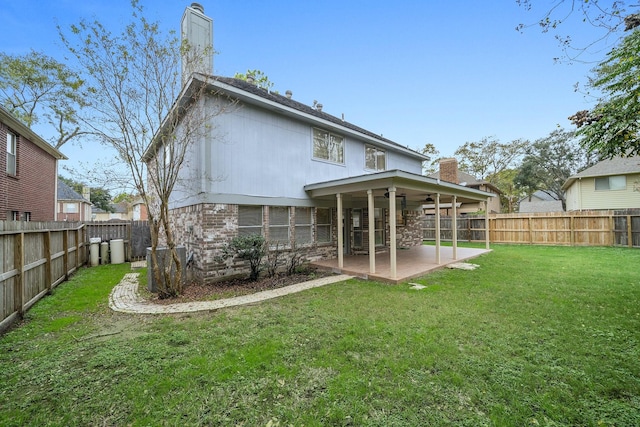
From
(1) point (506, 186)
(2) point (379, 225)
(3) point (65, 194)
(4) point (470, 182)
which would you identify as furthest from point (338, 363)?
(1) point (506, 186)

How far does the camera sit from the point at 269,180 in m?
8.61

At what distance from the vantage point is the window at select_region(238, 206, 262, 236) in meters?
8.10

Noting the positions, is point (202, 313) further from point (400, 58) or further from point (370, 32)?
point (400, 58)

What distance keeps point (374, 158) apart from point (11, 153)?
14364 mm

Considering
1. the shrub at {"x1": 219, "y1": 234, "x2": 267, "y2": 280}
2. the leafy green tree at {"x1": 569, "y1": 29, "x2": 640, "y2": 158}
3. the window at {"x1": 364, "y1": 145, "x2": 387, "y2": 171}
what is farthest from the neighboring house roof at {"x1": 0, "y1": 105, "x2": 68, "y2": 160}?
the leafy green tree at {"x1": 569, "y1": 29, "x2": 640, "y2": 158}

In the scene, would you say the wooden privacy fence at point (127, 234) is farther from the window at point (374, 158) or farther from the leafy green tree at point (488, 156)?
the leafy green tree at point (488, 156)

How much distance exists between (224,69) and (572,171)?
3668 centimetres

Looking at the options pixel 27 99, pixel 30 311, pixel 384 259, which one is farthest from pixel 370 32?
pixel 27 99

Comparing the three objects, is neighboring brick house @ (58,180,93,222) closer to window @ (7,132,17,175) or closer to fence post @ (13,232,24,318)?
window @ (7,132,17,175)

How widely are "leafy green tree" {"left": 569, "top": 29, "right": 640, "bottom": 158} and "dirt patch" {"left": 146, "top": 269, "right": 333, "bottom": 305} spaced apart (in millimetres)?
6751

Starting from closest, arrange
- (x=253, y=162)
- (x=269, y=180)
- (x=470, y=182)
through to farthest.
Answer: (x=253, y=162) → (x=269, y=180) → (x=470, y=182)

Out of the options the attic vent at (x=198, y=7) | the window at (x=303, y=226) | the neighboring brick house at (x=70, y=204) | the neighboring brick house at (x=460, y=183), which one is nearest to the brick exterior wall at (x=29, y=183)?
the attic vent at (x=198, y=7)

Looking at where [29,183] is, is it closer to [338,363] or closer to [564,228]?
[338,363]

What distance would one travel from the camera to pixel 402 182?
7.44 metres
